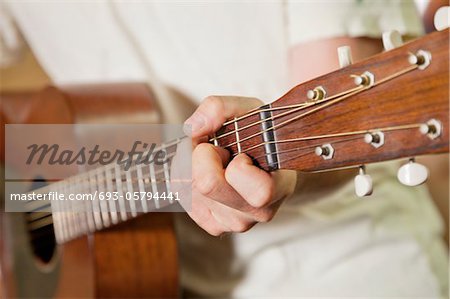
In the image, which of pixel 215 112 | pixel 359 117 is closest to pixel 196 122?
pixel 215 112

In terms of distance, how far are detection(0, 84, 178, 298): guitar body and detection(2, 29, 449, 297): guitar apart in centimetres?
25

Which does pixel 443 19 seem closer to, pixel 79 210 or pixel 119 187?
pixel 119 187

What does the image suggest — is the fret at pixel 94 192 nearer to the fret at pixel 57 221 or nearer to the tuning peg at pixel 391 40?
the fret at pixel 57 221

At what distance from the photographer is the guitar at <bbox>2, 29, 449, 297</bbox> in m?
0.30

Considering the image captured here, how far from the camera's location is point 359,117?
34cm

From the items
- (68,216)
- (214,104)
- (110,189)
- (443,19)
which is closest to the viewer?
(443,19)

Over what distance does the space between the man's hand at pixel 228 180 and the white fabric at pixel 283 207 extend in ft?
0.52

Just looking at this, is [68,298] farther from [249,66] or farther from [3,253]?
[249,66]

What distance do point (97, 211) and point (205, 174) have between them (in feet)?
0.72

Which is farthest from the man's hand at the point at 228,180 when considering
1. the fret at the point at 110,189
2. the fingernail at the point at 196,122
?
the fret at the point at 110,189

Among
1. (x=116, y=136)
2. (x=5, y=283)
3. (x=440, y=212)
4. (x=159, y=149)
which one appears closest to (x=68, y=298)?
(x=5, y=283)

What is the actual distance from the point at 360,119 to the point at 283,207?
0.28 meters

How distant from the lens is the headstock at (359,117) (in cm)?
30

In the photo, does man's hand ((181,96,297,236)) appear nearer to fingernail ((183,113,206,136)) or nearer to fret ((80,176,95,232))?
fingernail ((183,113,206,136))
